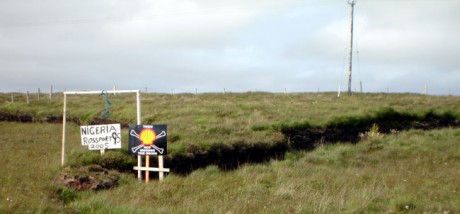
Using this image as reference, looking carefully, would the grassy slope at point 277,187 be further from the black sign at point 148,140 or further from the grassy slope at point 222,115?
the grassy slope at point 222,115

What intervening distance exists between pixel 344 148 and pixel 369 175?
4.73 meters

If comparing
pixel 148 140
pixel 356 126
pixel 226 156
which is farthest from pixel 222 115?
pixel 148 140

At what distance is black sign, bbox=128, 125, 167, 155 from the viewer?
11711 mm

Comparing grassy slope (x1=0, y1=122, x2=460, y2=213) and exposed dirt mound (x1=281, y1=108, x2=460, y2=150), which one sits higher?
exposed dirt mound (x1=281, y1=108, x2=460, y2=150)

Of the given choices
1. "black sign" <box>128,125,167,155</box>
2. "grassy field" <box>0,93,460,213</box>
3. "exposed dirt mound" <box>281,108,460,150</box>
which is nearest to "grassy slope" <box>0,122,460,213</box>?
"grassy field" <box>0,93,460,213</box>

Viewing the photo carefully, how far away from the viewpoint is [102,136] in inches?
487

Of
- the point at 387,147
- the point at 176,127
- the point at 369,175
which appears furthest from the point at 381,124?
the point at 369,175

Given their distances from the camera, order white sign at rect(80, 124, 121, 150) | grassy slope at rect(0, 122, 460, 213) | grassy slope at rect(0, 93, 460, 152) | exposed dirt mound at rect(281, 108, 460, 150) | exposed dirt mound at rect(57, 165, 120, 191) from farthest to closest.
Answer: exposed dirt mound at rect(281, 108, 460, 150) < grassy slope at rect(0, 93, 460, 152) < white sign at rect(80, 124, 121, 150) < exposed dirt mound at rect(57, 165, 120, 191) < grassy slope at rect(0, 122, 460, 213)

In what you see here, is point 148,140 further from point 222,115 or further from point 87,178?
point 222,115

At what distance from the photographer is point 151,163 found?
13273 mm

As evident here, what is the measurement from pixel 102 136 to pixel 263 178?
165 inches

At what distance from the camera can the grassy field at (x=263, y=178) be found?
8.56 metres

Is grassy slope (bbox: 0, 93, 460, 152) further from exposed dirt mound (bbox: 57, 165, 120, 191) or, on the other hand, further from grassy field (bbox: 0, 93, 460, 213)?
exposed dirt mound (bbox: 57, 165, 120, 191)

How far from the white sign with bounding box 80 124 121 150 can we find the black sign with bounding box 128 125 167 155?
1.55 ft
